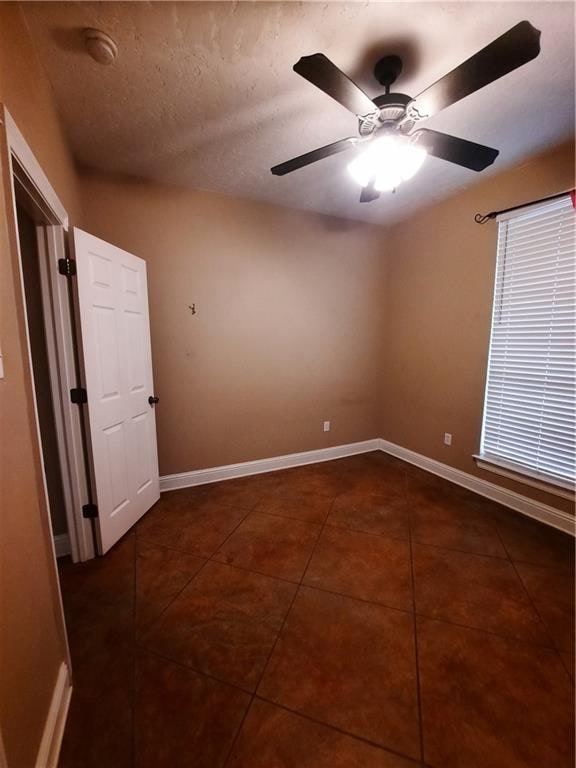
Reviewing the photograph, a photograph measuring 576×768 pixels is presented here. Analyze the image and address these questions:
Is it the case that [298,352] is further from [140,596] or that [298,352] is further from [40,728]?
[40,728]

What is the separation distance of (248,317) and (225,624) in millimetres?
2363

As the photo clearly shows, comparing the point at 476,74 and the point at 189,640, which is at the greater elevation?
the point at 476,74

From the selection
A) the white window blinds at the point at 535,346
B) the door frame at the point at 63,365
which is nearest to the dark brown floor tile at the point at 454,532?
the white window blinds at the point at 535,346

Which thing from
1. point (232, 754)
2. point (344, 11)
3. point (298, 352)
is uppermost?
point (344, 11)

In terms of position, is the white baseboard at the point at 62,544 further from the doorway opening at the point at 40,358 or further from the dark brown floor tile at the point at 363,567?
the dark brown floor tile at the point at 363,567

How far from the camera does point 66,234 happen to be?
171cm

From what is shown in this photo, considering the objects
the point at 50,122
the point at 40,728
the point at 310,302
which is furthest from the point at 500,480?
the point at 50,122

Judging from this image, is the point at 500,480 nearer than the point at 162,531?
No

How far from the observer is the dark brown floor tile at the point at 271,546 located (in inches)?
72.5

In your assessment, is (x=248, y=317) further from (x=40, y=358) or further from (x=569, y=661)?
(x=569, y=661)

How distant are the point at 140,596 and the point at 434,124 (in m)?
→ 3.30

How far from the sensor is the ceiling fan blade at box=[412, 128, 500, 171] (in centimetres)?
143

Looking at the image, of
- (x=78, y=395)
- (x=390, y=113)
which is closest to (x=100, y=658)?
(x=78, y=395)

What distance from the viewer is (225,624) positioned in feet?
4.77
